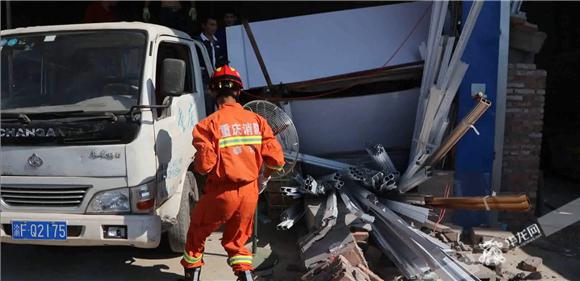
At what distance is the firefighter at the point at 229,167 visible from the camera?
3611 mm

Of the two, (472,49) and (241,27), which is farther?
(241,27)

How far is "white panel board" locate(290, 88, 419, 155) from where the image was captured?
6.27 meters

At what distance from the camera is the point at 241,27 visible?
659 centimetres

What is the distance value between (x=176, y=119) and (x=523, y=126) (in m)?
3.86

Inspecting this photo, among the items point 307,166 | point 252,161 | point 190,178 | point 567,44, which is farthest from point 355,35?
point 567,44

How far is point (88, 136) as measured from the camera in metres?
3.88

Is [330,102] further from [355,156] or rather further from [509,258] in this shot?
[509,258]

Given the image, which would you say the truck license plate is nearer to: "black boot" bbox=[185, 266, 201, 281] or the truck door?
the truck door

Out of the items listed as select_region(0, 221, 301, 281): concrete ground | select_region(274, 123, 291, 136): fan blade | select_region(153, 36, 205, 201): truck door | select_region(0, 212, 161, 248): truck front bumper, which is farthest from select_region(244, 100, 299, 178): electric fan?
select_region(0, 212, 161, 248): truck front bumper

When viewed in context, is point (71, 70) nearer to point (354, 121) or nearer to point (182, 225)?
point (182, 225)

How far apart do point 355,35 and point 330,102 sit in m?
0.95

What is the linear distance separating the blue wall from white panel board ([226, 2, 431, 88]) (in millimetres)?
745

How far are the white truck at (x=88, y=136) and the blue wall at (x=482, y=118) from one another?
319cm

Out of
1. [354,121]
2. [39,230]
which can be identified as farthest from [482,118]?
[39,230]
